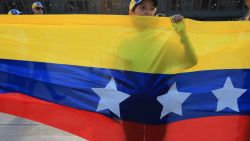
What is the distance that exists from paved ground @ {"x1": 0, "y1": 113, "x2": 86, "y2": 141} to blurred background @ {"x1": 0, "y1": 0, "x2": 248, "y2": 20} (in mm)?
25708

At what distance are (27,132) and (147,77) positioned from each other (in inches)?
92.8

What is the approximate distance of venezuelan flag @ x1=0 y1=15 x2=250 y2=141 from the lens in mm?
3379

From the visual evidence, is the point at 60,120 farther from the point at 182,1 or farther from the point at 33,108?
the point at 182,1

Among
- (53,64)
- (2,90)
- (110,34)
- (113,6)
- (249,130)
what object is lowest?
(113,6)

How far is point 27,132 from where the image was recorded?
5.17 meters

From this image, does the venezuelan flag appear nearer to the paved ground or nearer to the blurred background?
the paved ground

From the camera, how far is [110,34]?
3494 millimetres

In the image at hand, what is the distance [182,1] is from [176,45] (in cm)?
2818

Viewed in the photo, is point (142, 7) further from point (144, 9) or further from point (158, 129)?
point (158, 129)

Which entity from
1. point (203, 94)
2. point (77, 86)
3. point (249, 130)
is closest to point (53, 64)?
point (77, 86)

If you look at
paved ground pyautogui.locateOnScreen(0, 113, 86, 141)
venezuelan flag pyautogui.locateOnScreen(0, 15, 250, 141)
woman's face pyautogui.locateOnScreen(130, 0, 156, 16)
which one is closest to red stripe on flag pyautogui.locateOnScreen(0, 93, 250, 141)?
venezuelan flag pyautogui.locateOnScreen(0, 15, 250, 141)

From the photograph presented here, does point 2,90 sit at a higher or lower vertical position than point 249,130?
higher

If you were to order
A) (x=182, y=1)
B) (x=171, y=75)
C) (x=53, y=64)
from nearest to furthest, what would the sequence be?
(x=171, y=75) → (x=53, y=64) → (x=182, y=1)

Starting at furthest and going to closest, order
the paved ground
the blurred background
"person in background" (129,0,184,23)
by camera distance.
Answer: the blurred background
the paved ground
"person in background" (129,0,184,23)
